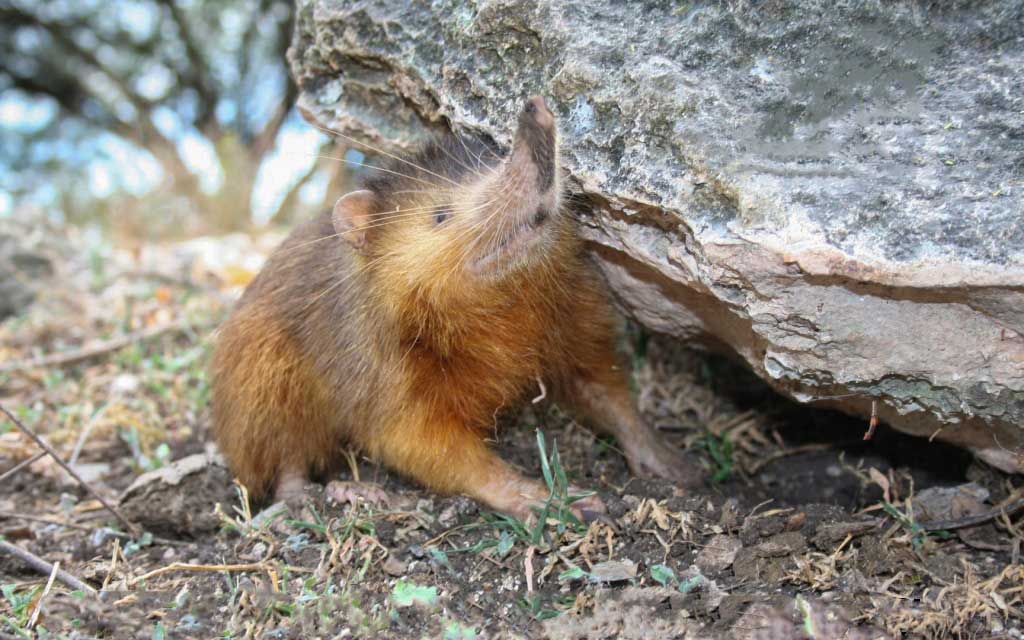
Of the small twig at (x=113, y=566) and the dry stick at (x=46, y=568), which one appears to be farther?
the small twig at (x=113, y=566)

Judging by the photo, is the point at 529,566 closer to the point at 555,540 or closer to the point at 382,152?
the point at 555,540

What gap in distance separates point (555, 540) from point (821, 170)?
4.82 ft

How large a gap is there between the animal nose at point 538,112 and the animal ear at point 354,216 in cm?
90

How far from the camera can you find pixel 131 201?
8.54 metres

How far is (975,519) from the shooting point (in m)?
3.03

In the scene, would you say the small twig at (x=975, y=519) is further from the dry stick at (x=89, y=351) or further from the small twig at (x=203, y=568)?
the dry stick at (x=89, y=351)

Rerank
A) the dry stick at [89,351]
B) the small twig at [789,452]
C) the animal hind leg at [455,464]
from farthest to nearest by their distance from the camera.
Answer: the dry stick at [89,351], the small twig at [789,452], the animal hind leg at [455,464]

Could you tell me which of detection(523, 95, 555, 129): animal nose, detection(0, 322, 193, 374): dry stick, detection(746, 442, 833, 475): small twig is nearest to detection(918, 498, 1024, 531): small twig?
detection(746, 442, 833, 475): small twig

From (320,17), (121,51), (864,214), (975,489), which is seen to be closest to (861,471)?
(975,489)

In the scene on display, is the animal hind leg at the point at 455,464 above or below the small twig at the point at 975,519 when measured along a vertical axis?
below

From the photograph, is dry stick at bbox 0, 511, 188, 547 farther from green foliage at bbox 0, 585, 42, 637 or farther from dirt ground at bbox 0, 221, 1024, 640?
green foliage at bbox 0, 585, 42, 637

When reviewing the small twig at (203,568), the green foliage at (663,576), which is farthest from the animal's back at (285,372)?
the green foliage at (663,576)

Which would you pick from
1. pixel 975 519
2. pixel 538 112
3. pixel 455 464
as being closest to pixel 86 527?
pixel 455 464

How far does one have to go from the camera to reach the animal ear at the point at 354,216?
10.9ft
